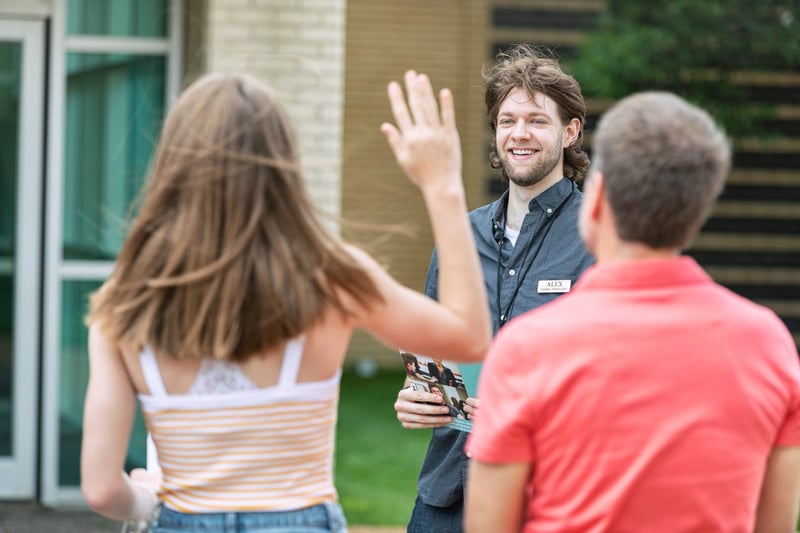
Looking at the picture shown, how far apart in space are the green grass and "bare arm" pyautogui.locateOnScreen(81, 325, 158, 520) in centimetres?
508

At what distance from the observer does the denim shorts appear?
7.29 feet

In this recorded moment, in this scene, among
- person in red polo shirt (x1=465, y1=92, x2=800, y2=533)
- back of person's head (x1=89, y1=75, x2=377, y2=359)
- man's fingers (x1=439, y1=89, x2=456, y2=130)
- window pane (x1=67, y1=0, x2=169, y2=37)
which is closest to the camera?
person in red polo shirt (x1=465, y1=92, x2=800, y2=533)

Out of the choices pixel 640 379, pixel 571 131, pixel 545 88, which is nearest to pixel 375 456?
pixel 571 131

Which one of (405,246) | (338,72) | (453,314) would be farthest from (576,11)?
(453,314)

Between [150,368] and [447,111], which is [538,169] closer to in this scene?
[447,111]

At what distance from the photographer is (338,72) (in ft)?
22.3

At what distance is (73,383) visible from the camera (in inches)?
283

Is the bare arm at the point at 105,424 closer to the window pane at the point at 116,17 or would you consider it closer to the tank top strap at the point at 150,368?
the tank top strap at the point at 150,368

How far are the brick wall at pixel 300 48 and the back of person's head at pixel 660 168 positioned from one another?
4.60 metres

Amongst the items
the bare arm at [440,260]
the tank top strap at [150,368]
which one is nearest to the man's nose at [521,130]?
the bare arm at [440,260]

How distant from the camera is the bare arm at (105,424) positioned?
223 cm

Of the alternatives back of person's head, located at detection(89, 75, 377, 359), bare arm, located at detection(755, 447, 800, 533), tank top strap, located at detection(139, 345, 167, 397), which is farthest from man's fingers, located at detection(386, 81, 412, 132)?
bare arm, located at detection(755, 447, 800, 533)

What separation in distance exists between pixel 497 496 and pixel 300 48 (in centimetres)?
495

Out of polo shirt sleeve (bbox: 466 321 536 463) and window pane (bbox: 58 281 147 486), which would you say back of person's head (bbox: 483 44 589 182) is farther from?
window pane (bbox: 58 281 147 486)
